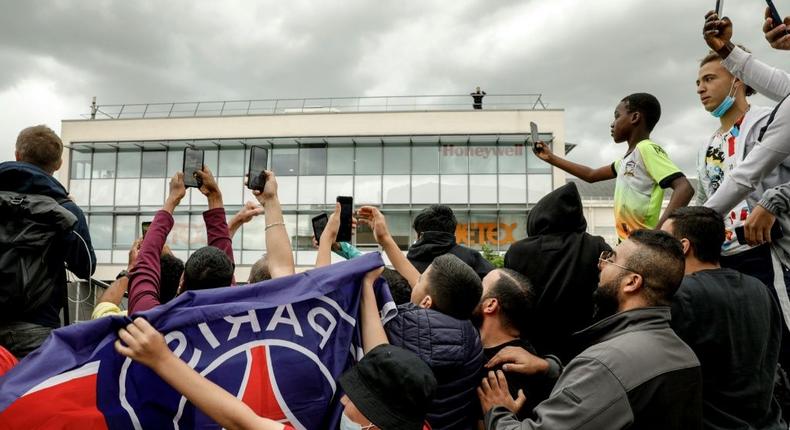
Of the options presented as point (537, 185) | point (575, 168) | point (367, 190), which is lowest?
point (575, 168)

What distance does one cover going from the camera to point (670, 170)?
386 centimetres

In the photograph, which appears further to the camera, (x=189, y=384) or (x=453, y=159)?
(x=453, y=159)

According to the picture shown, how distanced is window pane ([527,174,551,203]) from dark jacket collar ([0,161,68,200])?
1030 inches

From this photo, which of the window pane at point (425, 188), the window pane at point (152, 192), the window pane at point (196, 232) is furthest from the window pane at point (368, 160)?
the window pane at point (152, 192)

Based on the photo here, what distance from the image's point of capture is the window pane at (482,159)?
29000mm

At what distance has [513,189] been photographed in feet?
93.5

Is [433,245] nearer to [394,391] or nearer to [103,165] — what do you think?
[394,391]

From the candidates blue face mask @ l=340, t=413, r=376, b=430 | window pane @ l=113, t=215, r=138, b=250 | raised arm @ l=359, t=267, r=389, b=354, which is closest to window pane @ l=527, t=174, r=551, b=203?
window pane @ l=113, t=215, r=138, b=250

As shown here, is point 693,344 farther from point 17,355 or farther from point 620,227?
point 17,355

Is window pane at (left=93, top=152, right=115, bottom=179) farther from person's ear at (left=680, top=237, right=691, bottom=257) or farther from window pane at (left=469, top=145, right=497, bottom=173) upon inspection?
person's ear at (left=680, top=237, right=691, bottom=257)

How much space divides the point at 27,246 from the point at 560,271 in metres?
2.78

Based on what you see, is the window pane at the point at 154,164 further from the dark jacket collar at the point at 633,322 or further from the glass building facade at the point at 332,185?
the dark jacket collar at the point at 633,322

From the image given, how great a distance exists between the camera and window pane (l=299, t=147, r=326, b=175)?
29.4 metres

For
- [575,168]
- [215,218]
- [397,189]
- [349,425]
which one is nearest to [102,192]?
[397,189]
